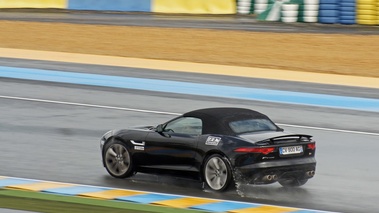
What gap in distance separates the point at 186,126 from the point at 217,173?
0.98m

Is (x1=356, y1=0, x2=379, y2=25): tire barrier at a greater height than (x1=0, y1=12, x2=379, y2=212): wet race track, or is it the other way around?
(x1=356, y1=0, x2=379, y2=25): tire barrier

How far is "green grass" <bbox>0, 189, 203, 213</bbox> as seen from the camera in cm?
1138

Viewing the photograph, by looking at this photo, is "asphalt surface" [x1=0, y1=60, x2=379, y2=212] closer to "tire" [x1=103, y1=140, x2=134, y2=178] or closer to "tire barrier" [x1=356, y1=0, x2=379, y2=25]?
"tire" [x1=103, y1=140, x2=134, y2=178]

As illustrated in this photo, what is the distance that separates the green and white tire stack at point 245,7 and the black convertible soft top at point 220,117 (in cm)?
3009

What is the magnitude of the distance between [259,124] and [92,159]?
128 inches

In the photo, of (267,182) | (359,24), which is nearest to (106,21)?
(359,24)

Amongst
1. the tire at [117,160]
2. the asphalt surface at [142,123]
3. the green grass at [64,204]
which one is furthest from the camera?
the tire at [117,160]

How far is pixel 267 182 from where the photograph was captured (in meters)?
12.6

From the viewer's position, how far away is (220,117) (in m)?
13.3

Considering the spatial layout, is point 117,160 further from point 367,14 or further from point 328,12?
point 367,14

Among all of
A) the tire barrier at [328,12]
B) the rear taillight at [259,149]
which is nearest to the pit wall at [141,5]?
the tire barrier at [328,12]

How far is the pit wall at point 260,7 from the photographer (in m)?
37.6

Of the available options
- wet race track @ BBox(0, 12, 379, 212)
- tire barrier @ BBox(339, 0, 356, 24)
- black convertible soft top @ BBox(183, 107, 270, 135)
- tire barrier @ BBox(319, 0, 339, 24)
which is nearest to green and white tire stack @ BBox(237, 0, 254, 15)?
tire barrier @ BBox(319, 0, 339, 24)

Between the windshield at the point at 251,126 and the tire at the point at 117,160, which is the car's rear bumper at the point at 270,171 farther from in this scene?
the tire at the point at 117,160
